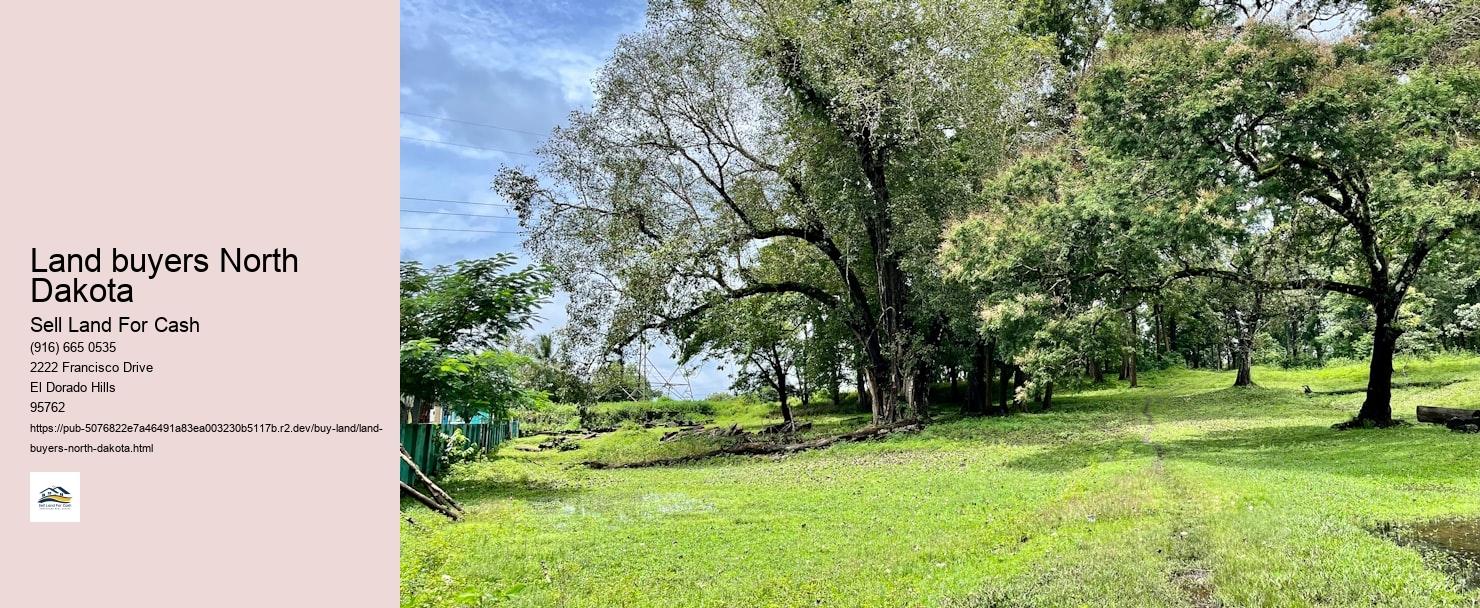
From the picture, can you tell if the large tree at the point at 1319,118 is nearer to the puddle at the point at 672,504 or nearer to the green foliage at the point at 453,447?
the puddle at the point at 672,504

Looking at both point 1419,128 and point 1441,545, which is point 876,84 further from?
point 1441,545

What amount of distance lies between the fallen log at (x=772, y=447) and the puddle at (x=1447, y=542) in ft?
47.0

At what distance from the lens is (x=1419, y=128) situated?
15.2 meters

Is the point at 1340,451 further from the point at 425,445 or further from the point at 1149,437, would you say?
the point at 425,445

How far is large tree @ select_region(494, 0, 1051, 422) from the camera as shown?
69.6 feet

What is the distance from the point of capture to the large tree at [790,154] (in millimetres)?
21219

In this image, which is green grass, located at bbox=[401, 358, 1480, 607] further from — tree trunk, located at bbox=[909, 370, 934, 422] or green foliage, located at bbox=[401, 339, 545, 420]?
tree trunk, located at bbox=[909, 370, 934, 422]

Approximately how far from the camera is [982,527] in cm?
895
